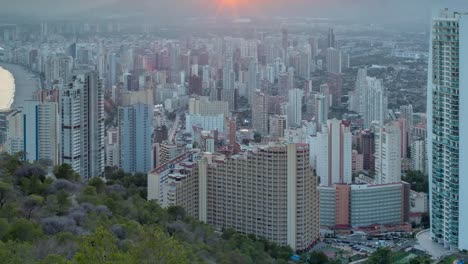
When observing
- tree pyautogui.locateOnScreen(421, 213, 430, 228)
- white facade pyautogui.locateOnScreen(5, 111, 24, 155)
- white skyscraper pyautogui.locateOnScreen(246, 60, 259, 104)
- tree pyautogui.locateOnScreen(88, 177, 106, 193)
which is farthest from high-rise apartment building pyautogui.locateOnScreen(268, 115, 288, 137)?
tree pyautogui.locateOnScreen(88, 177, 106, 193)

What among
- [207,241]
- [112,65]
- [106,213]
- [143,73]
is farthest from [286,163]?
[143,73]

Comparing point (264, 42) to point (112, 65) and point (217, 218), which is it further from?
point (217, 218)

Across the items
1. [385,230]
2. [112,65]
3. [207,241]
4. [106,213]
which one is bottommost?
[385,230]

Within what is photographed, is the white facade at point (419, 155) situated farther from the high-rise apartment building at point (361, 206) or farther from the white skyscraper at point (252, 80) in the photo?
the white skyscraper at point (252, 80)

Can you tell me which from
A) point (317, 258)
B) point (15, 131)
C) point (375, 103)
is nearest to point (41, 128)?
point (15, 131)

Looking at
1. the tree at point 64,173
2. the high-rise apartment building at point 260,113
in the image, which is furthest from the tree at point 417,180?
the tree at point 64,173

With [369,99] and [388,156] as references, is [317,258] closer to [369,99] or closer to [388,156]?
[388,156]
